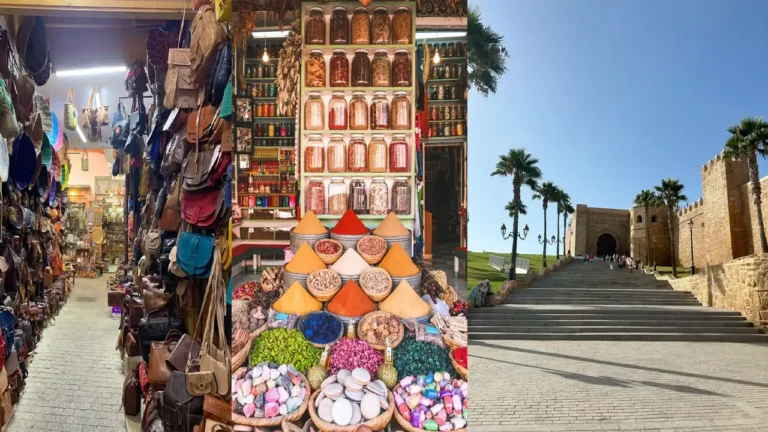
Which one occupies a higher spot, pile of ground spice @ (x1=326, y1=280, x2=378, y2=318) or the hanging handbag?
the hanging handbag

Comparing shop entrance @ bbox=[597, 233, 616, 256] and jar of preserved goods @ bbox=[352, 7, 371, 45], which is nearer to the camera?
jar of preserved goods @ bbox=[352, 7, 371, 45]

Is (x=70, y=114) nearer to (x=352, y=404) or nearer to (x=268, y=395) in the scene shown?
(x=268, y=395)

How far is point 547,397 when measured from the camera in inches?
247

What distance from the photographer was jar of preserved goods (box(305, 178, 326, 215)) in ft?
5.75

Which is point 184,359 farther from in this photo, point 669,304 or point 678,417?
point 669,304

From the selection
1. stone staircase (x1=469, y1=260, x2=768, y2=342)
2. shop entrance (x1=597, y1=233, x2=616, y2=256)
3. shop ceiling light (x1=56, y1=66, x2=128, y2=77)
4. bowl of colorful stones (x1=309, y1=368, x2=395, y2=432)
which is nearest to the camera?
bowl of colorful stones (x1=309, y1=368, x2=395, y2=432)

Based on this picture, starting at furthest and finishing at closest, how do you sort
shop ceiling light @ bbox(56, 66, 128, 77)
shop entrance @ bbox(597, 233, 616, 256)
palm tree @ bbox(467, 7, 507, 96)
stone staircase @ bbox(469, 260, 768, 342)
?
shop entrance @ bbox(597, 233, 616, 256) → stone staircase @ bbox(469, 260, 768, 342) → palm tree @ bbox(467, 7, 507, 96) → shop ceiling light @ bbox(56, 66, 128, 77)

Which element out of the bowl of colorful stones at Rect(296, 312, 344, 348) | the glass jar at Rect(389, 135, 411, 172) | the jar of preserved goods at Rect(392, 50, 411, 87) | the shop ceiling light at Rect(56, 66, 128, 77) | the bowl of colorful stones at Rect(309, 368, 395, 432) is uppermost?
the shop ceiling light at Rect(56, 66, 128, 77)

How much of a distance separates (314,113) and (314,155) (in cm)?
14

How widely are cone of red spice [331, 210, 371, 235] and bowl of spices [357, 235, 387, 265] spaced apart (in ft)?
0.10

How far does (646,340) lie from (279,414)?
460 inches

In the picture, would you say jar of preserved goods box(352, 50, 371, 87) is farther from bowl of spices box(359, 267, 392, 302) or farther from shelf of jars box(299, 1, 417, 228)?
bowl of spices box(359, 267, 392, 302)

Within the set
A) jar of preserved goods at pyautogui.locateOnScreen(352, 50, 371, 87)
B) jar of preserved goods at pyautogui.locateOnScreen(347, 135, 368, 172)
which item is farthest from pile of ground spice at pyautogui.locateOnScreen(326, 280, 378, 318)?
jar of preserved goods at pyautogui.locateOnScreen(352, 50, 371, 87)

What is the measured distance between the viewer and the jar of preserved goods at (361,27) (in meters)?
1.77
